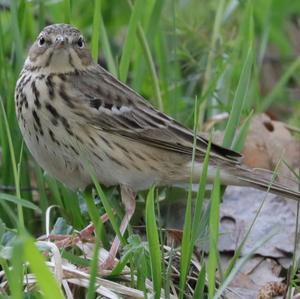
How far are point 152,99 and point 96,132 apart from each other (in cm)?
118

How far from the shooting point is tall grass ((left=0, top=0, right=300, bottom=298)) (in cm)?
350

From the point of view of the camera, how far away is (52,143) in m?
4.29

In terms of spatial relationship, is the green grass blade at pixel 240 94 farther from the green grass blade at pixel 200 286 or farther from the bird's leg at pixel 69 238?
the green grass blade at pixel 200 286

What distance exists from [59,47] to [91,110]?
13.1 inches

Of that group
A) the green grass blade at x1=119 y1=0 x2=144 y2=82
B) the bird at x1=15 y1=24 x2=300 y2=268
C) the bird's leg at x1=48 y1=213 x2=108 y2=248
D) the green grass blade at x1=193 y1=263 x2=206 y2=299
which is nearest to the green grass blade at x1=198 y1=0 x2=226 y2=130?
the green grass blade at x1=119 y1=0 x2=144 y2=82

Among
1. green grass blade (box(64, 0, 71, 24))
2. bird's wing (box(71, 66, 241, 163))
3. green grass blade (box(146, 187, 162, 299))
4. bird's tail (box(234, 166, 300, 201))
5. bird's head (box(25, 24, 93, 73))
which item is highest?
green grass blade (box(64, 0, 71, 24))

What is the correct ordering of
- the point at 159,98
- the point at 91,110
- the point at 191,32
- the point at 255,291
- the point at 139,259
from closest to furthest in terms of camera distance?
the point at 139,259 → the point at 255,291 → the point at 91,110 → the point at 159,98 → the point at 191,32

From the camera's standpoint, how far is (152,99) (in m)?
5.55

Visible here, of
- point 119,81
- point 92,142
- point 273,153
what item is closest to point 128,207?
point 92,142

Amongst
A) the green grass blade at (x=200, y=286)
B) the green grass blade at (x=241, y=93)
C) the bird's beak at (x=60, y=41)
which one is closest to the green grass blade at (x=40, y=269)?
the green grass blade at (x=200, y=286)

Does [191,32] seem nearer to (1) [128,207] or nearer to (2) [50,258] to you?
(1) [128,207]

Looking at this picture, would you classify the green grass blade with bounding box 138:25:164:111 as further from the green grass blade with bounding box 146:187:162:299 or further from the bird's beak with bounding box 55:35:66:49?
the green grass blade with bounding box 146:187:162:299

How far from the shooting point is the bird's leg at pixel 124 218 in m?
3.97

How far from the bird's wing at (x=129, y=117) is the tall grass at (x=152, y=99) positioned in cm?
16
